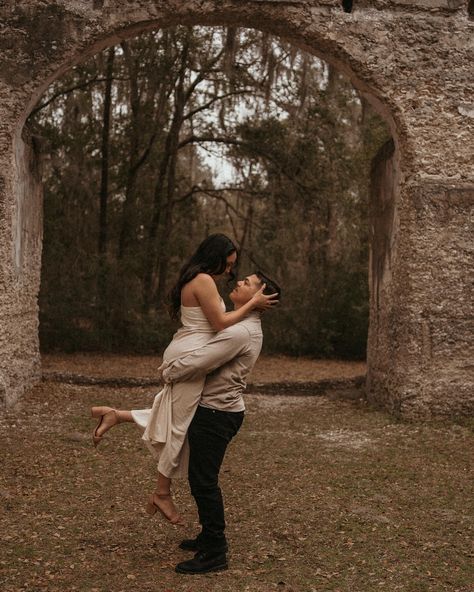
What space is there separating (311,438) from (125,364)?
18.2ft

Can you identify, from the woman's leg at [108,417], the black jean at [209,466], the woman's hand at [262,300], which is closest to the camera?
the black jean at [209,466]

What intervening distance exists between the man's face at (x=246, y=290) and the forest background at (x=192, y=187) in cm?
901

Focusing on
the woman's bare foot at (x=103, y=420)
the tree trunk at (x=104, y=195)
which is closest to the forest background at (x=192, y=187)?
the tree trunk at (x=104, y=195)

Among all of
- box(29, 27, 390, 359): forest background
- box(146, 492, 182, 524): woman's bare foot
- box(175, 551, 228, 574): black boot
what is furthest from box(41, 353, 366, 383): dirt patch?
box(175, 551, 228, 574): black boot

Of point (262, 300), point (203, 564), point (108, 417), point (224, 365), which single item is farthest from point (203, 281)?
point (203, 564)

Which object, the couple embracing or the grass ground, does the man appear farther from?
the grass ground

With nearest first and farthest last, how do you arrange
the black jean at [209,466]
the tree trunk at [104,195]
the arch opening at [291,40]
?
the black jean at [209,466] < the arch opening at [291,40] < the tree trunk at [104,195]

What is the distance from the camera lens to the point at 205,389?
3.57 m

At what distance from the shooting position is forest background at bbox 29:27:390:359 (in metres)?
12.6

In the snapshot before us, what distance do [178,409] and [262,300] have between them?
66 cm

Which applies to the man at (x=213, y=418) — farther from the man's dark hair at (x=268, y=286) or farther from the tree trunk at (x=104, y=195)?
the tree trunk at (x=104, y=195)

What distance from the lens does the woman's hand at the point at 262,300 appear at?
3588 millimetres

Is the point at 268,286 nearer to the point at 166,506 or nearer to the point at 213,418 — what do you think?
the point at 213,418

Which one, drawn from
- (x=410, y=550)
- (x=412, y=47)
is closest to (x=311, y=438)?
(x=410, y=550)
